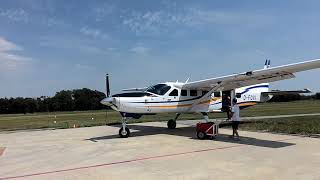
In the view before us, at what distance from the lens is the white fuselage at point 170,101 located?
16.7 meters

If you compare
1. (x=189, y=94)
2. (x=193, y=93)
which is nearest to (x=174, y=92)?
(x=189, y=94)

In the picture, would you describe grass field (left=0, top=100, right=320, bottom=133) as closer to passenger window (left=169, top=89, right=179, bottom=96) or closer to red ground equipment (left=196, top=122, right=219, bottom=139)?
red ground equipment (left=196, top=122, right=219, bottom=139)

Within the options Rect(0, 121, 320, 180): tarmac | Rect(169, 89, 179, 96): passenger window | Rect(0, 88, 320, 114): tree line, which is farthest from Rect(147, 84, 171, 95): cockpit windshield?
Rect(0, 88, 320, 114): tree line

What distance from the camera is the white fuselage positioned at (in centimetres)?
1673

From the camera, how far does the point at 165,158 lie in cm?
1095

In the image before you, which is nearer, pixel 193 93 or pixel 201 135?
pixel 201 135

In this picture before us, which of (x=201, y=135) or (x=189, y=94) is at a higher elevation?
(x=189, y=94)

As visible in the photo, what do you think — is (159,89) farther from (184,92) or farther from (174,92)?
(184,92)

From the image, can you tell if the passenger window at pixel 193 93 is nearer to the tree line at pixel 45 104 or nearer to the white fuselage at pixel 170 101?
the white fuselage at pixel 170 101

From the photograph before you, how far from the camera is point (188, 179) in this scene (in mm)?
8211

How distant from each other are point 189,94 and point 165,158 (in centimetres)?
895

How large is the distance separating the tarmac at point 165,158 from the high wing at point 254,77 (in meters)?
2.79

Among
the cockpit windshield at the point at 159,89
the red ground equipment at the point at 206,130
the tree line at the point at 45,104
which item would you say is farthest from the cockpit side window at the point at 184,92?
the tree line at the point at 45,104

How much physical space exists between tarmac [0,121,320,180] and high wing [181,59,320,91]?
9.16ft
